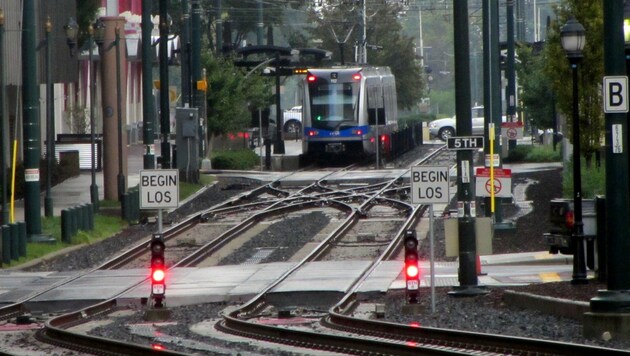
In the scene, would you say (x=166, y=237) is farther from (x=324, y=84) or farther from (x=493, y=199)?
(x=324, y=84)

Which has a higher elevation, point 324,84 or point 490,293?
point 324,84

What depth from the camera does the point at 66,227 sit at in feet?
98.3

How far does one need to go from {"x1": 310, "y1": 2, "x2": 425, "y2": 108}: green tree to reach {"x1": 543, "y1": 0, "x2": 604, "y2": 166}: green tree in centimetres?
5511

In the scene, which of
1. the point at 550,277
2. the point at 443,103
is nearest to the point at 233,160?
the point at 550,277

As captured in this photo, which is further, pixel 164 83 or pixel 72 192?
pixel 72 192

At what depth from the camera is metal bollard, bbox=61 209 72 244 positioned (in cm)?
2975

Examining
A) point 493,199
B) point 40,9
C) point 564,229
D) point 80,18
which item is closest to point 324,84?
point 80,18

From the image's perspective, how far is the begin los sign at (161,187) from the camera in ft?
63.7

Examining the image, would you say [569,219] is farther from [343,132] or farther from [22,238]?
[343,132]

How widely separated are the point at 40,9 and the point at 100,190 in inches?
→ 271

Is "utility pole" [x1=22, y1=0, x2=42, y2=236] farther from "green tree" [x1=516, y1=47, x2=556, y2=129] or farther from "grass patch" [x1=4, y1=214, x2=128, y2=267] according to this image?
"green tree" [x1=516, y1=47, x2=556, y2=129]

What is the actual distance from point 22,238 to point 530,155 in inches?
1163

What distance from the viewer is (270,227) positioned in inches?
1277

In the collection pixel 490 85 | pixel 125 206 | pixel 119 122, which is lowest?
pixel 125 206
